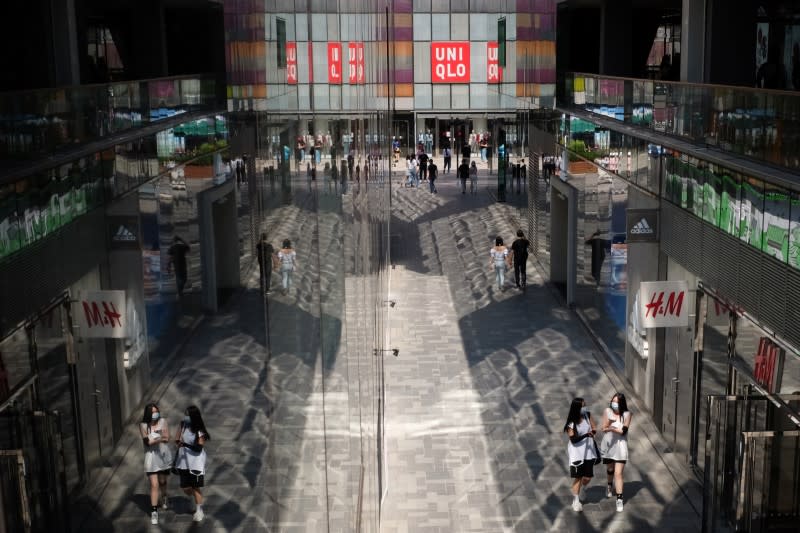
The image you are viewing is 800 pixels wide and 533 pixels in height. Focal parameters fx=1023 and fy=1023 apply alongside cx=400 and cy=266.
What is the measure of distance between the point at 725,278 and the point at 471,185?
28.6 m

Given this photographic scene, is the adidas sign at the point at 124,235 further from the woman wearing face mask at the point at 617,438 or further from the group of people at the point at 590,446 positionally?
the woman wearing face mask at the point at 617,438

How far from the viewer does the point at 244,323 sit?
7.73ft

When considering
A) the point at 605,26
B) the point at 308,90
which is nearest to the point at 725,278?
the point at 308,90

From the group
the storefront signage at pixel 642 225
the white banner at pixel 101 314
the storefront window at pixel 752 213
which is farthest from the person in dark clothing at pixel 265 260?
the storefront signage at pixel 642 225

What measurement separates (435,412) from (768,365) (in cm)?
556

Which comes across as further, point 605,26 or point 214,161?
point 605,26

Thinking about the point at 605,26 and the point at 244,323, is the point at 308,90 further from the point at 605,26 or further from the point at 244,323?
the point at 605,26

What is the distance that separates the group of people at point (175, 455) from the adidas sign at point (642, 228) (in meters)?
14.1

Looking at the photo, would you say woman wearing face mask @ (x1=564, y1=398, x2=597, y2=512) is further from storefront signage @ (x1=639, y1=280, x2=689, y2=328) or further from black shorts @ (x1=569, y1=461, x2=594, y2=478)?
storefront signage @ (x1=639, y1=280, x2=689, y2=328)

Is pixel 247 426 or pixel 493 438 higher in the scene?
pixel 247 426

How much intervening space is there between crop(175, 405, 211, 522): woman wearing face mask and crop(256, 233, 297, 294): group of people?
0.44 meters

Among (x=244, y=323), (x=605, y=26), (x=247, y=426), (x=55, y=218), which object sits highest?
(x=605, y=26)

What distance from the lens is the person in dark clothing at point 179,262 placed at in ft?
7.65

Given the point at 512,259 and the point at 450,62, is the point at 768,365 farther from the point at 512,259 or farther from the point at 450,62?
the point at 450,62
